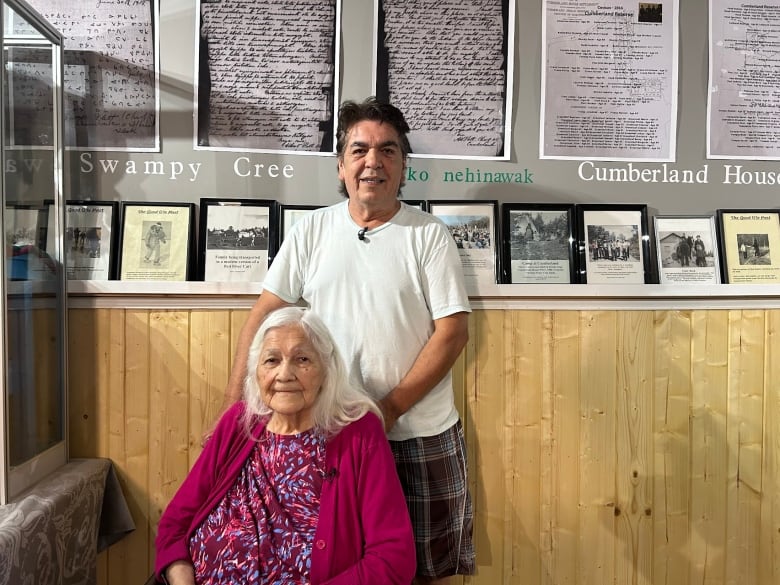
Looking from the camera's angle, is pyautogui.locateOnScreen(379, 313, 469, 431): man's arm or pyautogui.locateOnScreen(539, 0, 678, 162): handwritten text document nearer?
pyautogui.locateOnScreen(379, 313, 469, 431): man's arm

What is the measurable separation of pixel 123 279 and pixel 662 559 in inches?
83.2

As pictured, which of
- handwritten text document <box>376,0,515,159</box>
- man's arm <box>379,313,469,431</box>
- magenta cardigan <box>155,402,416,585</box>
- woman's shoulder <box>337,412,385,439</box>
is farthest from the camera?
handwritten text document <box>376,0,515,159</box>

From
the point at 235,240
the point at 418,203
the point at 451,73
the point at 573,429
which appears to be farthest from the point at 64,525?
the point at 451,73

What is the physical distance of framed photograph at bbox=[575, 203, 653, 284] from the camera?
7.07ft

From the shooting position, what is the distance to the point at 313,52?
7.07 feet

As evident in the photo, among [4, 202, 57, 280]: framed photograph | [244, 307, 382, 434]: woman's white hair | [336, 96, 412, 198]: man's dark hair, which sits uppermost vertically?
[336, 96, 412, 198]: man's dark hair

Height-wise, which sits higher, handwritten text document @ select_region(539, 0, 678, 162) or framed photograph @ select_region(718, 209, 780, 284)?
handwritten text document @ select_region(539, 0, 678, 162)

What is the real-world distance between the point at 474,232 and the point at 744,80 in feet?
3.81

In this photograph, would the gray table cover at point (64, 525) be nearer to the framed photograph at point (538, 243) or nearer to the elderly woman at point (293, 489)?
the elderly woman at point (293, 489)

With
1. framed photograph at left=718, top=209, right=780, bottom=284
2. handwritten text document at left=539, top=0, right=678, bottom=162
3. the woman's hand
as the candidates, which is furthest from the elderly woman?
framed photograph at left=718, top=209, right=780, bottom=284

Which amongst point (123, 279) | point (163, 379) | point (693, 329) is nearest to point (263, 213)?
point (123, 279)

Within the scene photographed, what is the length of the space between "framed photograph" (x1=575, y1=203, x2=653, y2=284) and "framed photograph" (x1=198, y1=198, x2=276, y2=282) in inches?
43.4

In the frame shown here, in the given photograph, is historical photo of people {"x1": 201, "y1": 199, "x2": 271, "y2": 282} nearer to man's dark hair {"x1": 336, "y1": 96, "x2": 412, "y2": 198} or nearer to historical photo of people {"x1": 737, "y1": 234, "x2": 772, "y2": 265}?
man's dark hair {"x1": 336, "y1": 96, "x2": 412, "y2": 198}

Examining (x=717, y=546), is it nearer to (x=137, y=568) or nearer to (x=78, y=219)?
(x=137, y=568)
